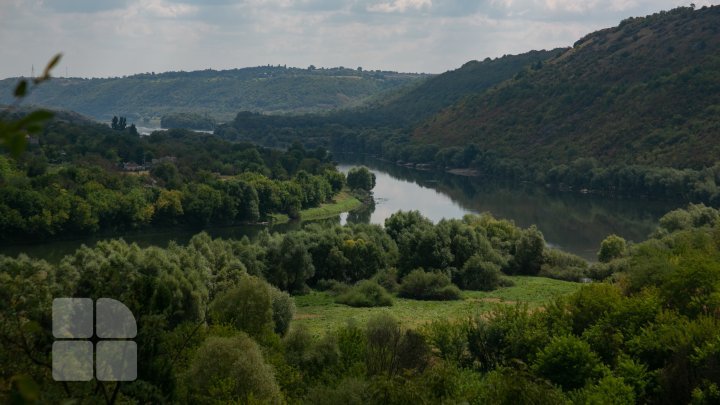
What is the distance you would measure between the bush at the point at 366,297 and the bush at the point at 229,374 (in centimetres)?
2367

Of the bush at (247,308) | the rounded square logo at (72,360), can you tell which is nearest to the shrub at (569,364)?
the bush at (247,308)

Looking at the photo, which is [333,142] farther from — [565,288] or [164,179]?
[565,288]

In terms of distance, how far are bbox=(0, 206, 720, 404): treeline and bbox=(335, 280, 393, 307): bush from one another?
661cm

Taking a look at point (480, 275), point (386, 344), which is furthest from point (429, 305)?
point (386, 344)

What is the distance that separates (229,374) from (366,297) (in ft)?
81.3

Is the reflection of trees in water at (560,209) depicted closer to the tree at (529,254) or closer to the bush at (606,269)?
the tree at (529,254)

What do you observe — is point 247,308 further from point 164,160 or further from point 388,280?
point 164,160

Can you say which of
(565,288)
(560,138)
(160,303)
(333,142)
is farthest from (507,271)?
(333,142)

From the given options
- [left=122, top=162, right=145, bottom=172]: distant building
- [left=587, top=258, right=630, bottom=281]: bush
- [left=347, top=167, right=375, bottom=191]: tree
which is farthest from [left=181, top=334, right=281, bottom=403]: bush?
[left=122, top=162, right=145, bottom=172]: distant building

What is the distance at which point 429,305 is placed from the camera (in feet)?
139

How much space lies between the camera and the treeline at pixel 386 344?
16.3m

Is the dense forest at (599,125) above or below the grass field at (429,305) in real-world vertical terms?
above

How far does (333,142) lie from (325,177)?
7475 centimetres
